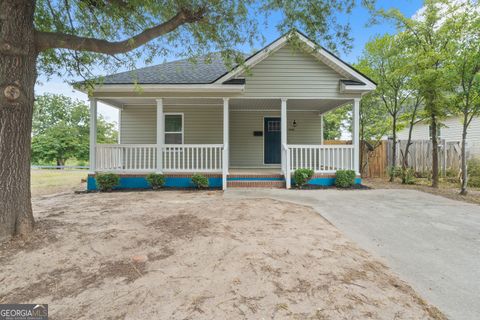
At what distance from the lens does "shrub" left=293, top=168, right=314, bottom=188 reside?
7555mm

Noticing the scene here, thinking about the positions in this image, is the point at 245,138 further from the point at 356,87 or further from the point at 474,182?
the point at 474,182

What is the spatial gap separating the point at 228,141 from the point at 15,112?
6381 millimetres

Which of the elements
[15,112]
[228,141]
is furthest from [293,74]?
[15,112]

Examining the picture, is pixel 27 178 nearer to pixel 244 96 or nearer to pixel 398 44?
pixel 244 96

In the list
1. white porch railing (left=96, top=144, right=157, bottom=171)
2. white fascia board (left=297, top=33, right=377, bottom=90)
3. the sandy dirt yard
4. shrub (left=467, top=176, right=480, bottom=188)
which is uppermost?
white fascia board (left=297, top=33, right=377, bottom=90)

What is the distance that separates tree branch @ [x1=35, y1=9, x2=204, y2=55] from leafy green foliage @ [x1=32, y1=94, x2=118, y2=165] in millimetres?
27797

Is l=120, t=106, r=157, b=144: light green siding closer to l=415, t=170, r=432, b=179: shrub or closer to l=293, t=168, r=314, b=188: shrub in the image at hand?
l=293, t=168, r=314, b=188: shrub

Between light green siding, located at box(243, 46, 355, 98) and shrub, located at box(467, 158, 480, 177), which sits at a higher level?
light green siding, located at box(243, 46, 355, 98)

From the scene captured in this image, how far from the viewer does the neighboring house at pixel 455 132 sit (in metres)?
13.0

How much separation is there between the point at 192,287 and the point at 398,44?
1064cm

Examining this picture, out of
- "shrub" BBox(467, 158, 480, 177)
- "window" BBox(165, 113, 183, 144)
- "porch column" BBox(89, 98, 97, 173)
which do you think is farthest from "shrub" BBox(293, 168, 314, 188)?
"shrub" BBox(467, 158, 480, 177)

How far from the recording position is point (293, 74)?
8172 millimetres

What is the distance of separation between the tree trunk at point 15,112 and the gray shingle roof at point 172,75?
3881 millimetres

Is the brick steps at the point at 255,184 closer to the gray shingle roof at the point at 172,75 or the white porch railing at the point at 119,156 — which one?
the white porch railing at the point at 119,156
